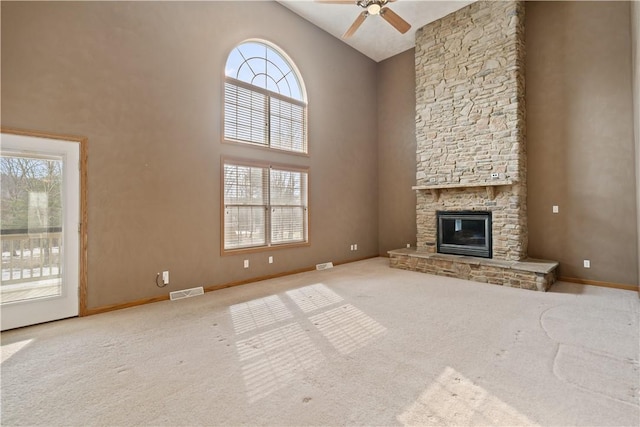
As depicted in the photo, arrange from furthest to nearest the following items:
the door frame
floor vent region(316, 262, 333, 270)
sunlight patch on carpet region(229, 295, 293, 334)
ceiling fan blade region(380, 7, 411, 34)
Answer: floor vent region(316, 262, 333, 270), ceiling fan blade region(380, 7, 411, 34), the door frame, sunlight patch on carpet region(229, 295, 293, 334)

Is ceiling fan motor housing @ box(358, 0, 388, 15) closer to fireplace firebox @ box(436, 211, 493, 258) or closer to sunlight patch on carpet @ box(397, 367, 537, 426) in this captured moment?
fireplace firebox @ box(436, 211, 493, 258)

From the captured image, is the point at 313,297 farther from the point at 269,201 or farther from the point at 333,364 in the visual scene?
the point at 269,201

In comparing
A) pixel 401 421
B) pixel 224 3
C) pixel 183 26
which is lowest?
pixel 401 421

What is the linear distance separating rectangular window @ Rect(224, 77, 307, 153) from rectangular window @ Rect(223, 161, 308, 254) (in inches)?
18.3

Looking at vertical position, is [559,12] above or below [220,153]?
above

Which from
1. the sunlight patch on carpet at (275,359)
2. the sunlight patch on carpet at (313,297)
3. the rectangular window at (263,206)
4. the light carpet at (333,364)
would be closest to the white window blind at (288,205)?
the rectangular window at (263,206)

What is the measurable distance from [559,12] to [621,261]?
160 inches

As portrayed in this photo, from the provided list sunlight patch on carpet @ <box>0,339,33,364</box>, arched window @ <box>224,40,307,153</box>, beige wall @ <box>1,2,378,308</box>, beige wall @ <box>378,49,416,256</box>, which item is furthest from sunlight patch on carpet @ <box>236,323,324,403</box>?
beige wall @ <box>378,49,416,256</box>

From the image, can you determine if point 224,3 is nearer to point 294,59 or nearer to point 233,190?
point 294,59

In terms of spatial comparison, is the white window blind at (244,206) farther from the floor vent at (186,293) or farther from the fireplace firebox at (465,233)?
the fireplace firebox at (465,233)

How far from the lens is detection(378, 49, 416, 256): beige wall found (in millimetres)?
6703

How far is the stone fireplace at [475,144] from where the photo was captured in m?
4.81

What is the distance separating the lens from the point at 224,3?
14.4 ft

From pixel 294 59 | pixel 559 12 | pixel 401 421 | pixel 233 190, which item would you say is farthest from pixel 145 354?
pixel 559 12
